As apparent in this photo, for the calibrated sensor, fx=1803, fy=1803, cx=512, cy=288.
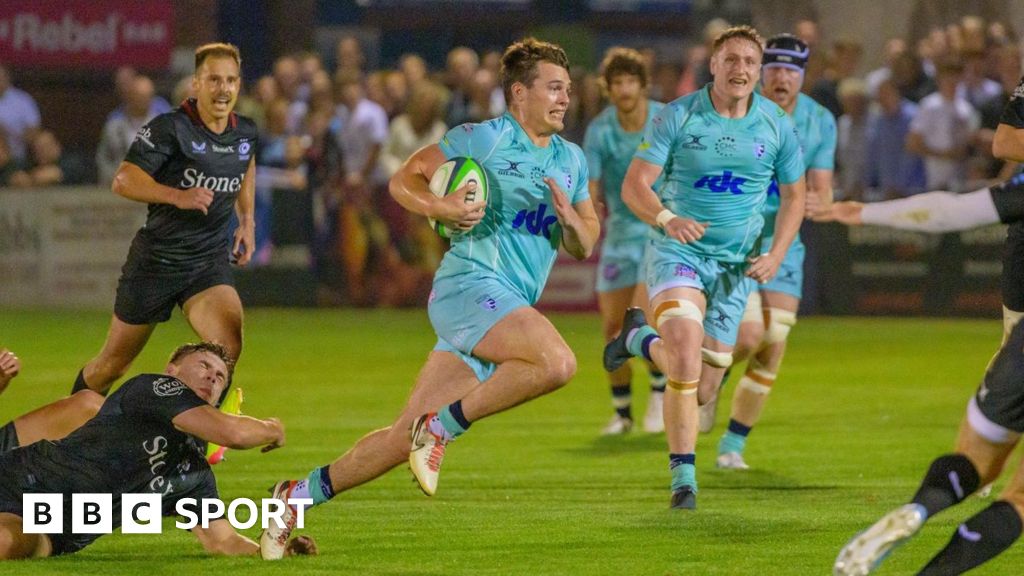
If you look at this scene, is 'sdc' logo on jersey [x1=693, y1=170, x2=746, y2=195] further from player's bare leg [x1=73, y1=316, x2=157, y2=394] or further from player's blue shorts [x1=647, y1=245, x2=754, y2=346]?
player's bare leg [x1=73, y1=316, x2=157, y2=394]

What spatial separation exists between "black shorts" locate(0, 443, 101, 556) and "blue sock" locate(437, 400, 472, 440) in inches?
62.2

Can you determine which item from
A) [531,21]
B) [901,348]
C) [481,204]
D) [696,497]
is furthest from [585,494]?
[531,21]

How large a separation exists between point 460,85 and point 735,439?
1196 centimetres

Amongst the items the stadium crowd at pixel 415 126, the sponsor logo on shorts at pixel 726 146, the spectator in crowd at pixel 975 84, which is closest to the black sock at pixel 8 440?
the sponsor logo on shorts at pixel 726 146

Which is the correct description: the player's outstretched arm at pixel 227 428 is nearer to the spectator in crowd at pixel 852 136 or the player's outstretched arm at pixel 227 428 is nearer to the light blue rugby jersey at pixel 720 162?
the light blue rugby jersey at pixel 720 162

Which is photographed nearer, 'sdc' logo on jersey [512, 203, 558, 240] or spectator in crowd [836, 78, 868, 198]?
'sdc' logo on jersey [512, 203, 558, 240]

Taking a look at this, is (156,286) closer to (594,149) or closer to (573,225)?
(573,225)

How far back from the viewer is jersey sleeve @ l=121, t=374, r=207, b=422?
7512 mm

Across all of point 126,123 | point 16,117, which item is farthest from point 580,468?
point 16,117

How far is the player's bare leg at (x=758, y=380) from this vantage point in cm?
1098

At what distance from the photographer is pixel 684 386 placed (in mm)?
9273

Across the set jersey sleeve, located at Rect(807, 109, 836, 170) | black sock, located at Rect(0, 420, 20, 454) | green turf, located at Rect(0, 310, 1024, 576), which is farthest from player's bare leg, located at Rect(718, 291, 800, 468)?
black sock, located at Rect(0, 420, 20, 454)

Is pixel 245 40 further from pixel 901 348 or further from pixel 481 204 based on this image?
pixel 481 204

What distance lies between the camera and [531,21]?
2988 centimetres
